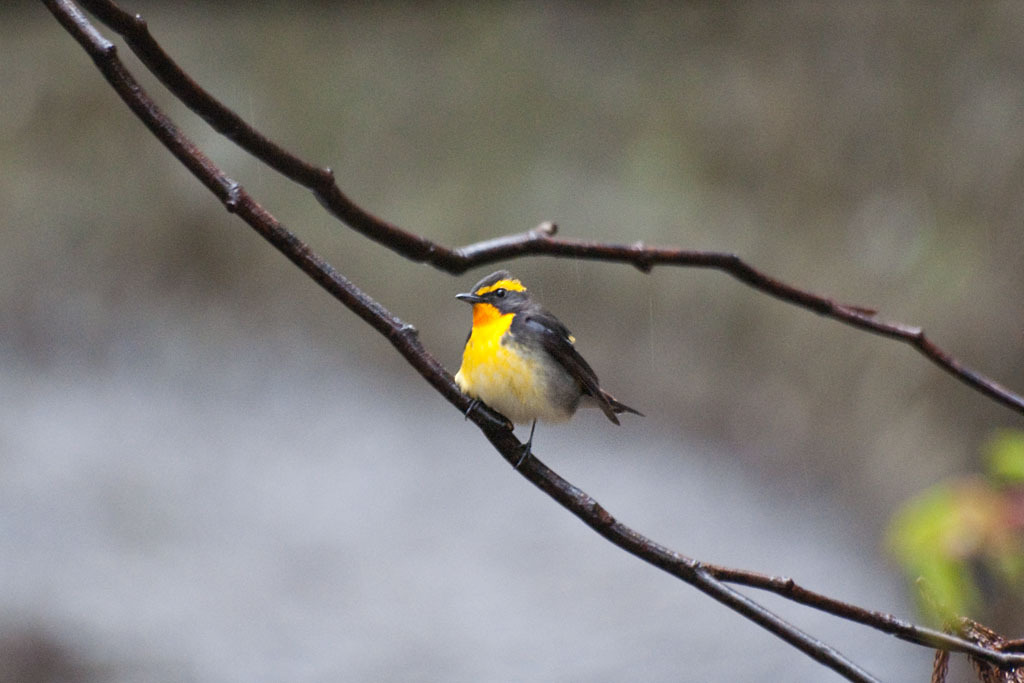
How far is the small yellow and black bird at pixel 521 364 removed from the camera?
156 centimetres

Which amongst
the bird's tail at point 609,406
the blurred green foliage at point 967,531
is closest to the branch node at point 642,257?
the bird's tail at point 609,406

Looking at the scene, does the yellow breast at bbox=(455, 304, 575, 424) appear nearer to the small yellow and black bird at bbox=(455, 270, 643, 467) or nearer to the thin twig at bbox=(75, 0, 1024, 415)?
the small yellow and black bird at bbox=(455, 270, 643, 467)

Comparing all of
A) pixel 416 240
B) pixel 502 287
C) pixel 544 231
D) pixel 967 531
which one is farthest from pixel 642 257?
pixel 967 531

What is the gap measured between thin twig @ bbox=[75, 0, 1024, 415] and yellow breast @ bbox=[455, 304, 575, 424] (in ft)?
1.44

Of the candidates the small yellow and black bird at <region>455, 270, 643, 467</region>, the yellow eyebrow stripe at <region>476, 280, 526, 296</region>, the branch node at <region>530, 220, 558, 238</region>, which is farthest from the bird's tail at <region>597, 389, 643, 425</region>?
the branch node at <region>530, 220, 558, 238</region>

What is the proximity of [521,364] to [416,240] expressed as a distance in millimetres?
775

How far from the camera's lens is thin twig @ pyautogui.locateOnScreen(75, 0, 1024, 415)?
0.67 m

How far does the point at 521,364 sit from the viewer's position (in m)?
1.57

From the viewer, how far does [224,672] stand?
3.85m

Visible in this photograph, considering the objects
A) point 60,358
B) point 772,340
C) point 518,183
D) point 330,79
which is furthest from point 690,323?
point 60,358

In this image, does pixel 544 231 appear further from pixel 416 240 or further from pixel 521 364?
pixel 521 364

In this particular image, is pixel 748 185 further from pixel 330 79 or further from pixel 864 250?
pixel 330 79

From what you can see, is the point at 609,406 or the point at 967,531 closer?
the point at 609,406

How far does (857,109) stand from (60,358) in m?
4.18
